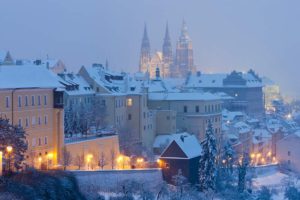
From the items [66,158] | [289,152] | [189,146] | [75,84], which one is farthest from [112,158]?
[289,152]

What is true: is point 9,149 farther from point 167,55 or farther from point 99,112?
point 167,55

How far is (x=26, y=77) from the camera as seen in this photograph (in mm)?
34031

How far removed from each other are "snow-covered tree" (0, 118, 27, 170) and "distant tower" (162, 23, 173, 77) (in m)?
105

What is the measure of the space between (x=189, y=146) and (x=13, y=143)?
42.8 ft

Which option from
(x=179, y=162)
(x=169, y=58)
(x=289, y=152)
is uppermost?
(x=169, y=58)

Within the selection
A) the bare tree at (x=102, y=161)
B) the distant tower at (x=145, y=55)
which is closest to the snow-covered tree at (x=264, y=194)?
the bare tree at (x=102, y=161)

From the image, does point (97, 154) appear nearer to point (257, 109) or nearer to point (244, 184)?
point (244, 184)

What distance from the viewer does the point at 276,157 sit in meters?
58.2

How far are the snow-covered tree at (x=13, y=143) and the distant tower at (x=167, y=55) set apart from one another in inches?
4137

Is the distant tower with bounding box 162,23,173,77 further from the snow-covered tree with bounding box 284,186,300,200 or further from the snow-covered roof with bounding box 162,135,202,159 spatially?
the snow-covered roof with bounding box 162,135,202,159

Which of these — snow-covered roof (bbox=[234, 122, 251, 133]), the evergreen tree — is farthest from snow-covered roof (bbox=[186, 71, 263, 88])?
the evergreen tree

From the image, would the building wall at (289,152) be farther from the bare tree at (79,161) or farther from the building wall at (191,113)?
the bare tree at (79,161)

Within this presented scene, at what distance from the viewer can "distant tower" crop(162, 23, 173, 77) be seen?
13362cm

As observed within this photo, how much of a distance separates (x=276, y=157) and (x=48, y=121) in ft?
93.3
